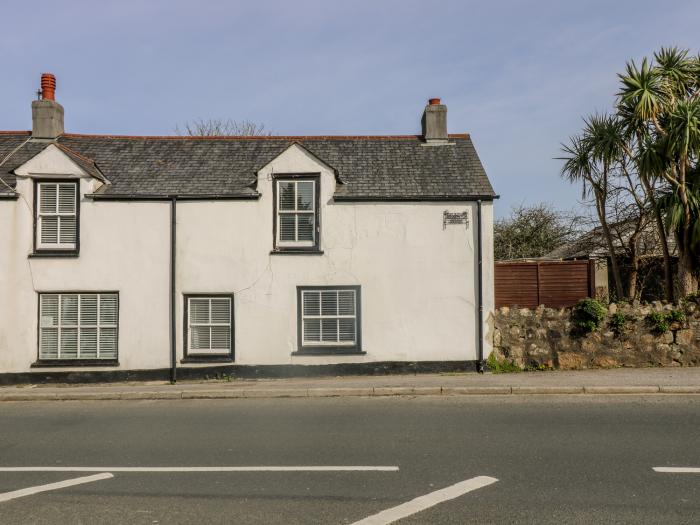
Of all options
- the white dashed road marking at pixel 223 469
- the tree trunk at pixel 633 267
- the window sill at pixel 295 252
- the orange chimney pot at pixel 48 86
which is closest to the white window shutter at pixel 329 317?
the window sill at pixel 295 252

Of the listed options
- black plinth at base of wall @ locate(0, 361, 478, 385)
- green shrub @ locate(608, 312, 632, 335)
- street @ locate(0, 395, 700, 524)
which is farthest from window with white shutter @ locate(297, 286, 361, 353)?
green shrub @ locate(608, 312, 632, 335)

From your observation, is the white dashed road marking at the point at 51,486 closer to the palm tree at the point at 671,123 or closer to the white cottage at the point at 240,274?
the white cottage at the point at 240,274

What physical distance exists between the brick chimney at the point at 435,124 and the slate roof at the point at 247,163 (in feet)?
0.92

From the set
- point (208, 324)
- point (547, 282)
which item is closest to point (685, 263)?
point (547, 282)

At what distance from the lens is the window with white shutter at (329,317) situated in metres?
13.1

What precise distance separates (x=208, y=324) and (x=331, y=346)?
9.58 feet

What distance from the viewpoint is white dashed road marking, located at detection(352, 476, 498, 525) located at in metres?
4.51

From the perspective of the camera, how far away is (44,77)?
15.4 meters

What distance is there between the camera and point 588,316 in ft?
42.4

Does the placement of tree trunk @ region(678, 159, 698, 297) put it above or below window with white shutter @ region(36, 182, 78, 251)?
below

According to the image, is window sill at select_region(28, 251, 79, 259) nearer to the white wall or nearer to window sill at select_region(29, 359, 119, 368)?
the white wall

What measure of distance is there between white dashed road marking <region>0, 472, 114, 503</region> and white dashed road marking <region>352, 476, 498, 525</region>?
2940mm

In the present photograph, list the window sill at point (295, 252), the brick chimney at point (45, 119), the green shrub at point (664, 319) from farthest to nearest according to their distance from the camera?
the brick chimney at point (45, 119) < the window sill at point (295, 252) < the green shrub at point (664, 319)

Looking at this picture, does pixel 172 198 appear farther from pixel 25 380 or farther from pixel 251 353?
pixel 25 380
